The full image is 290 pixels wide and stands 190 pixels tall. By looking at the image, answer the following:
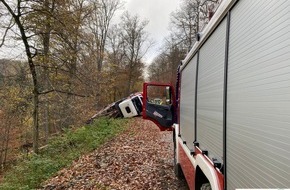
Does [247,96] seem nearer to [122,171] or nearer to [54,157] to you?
[122,171]

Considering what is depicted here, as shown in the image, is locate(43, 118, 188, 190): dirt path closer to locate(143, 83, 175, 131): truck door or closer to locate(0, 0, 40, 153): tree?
locate(143, 83, 175, 131): truck door

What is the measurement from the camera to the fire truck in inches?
61.7

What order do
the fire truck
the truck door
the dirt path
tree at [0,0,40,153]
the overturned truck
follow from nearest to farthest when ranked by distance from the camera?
1. the fire truck
2. the dirt path
3. the truck door
4. tree at [0,0,40,153]
5. the overturned truck

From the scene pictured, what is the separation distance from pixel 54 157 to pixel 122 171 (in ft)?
16.5

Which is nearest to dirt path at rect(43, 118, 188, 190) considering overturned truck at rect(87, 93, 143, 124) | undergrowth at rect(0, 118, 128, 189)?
undergrowth at rect(0, 118, 128, 189)

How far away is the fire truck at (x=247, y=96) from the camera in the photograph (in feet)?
5.15

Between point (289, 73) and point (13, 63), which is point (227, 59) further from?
point (13, 63)

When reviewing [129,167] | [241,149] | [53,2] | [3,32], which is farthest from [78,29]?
[241,149]

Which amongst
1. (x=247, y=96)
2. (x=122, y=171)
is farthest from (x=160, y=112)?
(x=247, y=96)

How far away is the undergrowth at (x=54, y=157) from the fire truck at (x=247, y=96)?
6.68m

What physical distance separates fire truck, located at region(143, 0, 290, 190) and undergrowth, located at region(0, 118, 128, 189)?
21.9ft

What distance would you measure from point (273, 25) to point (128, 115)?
23.6 meters

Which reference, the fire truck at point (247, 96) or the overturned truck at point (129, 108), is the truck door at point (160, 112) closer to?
the fire truck at point (247, 96)

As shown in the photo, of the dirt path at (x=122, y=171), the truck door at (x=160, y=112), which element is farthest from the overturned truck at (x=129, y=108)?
the truck door at (x=160, y=112)
